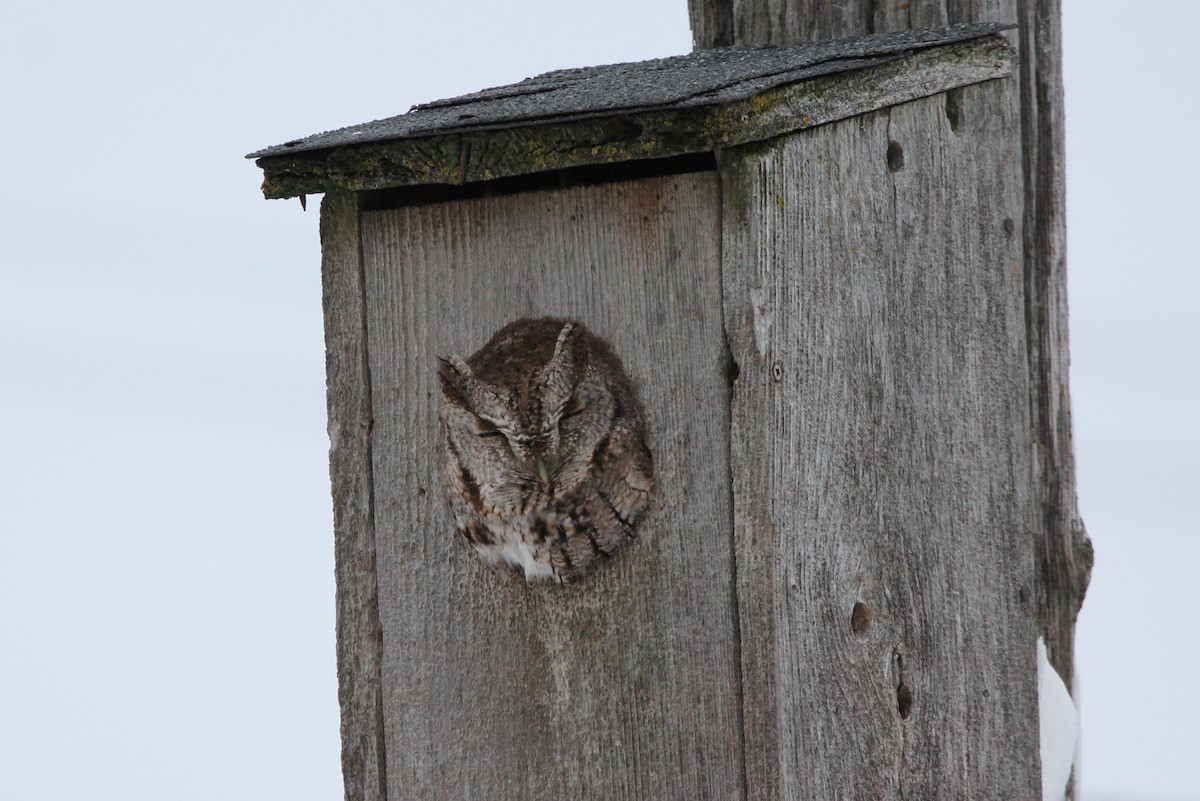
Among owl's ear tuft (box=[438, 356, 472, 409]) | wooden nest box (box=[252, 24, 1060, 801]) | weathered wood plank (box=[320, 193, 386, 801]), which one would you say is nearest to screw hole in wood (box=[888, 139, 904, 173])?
wooden nest box (box=[252, 24, 1060, 801])

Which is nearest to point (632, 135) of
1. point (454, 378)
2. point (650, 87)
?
point (650, 87)

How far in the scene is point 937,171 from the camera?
2.63m

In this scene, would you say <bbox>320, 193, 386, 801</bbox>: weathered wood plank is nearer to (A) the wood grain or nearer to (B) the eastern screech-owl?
(B) the eastern screech-owl

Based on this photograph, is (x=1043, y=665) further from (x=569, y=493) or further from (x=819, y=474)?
(x=569, y=493)

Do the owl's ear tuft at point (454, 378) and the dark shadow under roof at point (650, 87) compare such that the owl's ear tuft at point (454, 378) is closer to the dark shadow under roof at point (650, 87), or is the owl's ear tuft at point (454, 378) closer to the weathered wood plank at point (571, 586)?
the weathered wood plank at point (571, 586)

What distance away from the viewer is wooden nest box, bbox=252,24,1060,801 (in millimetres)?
2295

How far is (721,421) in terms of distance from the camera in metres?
2.34

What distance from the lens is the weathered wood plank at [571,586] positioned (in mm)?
2371

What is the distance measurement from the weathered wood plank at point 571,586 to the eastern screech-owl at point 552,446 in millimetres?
38

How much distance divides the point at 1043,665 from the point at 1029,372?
517 mm

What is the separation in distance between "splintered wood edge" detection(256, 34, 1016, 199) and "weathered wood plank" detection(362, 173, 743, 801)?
0.12 metres

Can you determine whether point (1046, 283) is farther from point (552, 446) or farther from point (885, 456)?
point (552, 446)

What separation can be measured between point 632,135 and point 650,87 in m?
0.18

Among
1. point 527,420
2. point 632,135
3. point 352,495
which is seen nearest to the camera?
point 632,135
